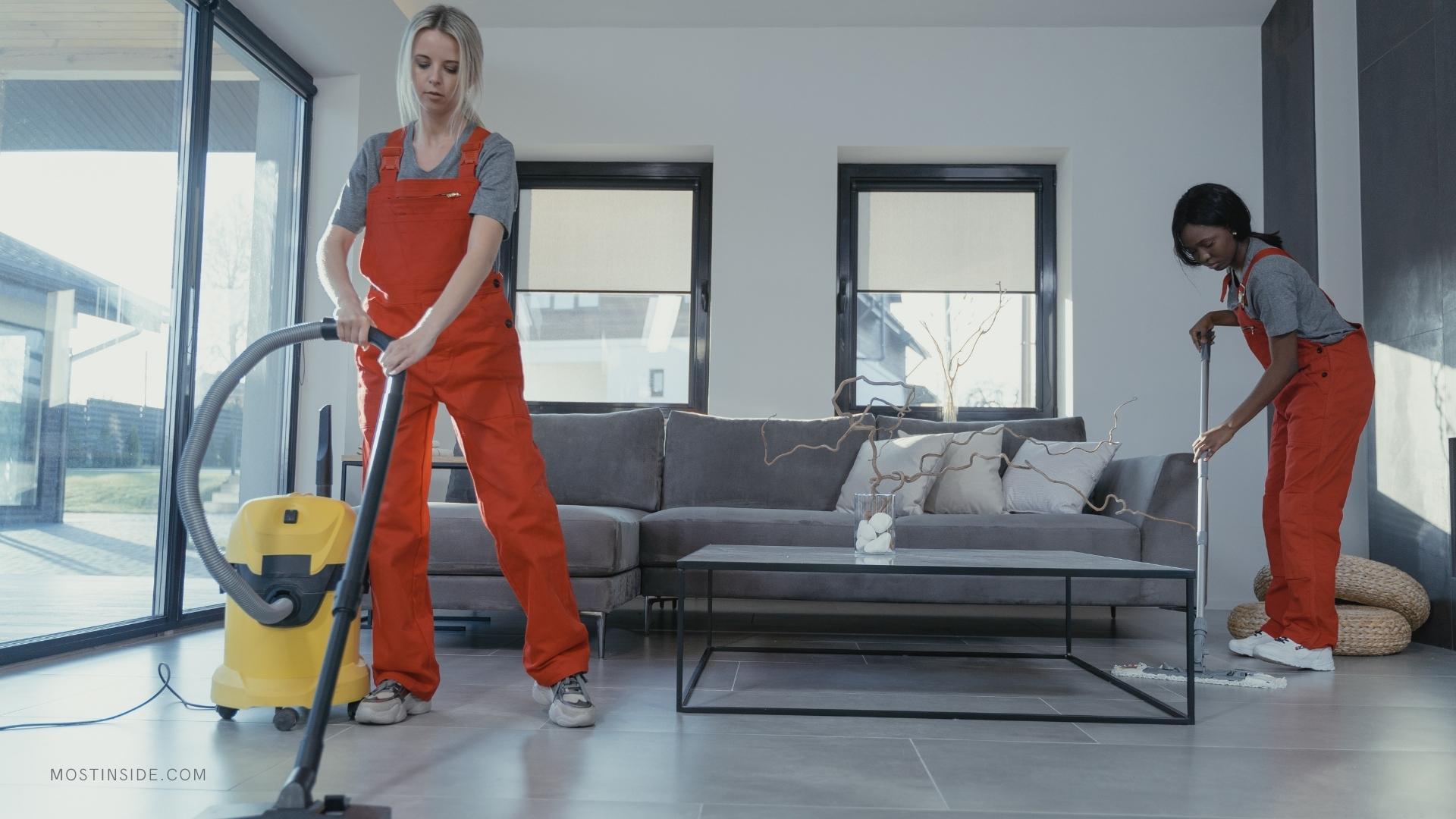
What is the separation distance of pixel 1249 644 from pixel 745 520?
1.54 metres

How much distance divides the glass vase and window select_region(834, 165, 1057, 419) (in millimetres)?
2380

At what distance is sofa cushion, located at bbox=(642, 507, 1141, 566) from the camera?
11.2 ft

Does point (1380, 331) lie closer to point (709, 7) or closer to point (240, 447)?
point (709, 7)

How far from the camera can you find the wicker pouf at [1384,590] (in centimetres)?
348

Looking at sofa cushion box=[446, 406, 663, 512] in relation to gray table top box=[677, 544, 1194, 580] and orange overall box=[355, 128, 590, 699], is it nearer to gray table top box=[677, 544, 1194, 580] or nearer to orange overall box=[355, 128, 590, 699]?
gray table top box=[677, 544, 1194, 580]

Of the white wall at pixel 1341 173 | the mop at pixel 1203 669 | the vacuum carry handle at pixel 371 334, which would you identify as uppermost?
the white wall at pixel 1341 173

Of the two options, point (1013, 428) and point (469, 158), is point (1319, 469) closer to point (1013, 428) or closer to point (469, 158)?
point (1013, 428)

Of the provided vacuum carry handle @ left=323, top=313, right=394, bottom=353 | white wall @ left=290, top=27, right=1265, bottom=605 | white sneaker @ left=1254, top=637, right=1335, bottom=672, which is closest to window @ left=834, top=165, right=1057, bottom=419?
white wall @ left=290, top=27, right=1265, bottom=605

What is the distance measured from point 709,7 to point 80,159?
107 inches

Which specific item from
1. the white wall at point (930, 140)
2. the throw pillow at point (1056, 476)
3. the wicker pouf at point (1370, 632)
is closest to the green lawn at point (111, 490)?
the white wall at point (930, 140)

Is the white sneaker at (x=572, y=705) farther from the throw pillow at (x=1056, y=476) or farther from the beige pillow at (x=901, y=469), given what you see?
the throw pillow at (x=1056, y=476)

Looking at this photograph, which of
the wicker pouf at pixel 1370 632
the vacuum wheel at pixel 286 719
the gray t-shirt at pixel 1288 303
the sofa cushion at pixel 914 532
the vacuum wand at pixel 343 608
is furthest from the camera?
the sofa cushion at pixel 914 532

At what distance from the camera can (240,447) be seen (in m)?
3.99

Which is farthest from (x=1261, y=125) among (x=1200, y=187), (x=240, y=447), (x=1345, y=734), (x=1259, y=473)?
(x=240, y=447)
